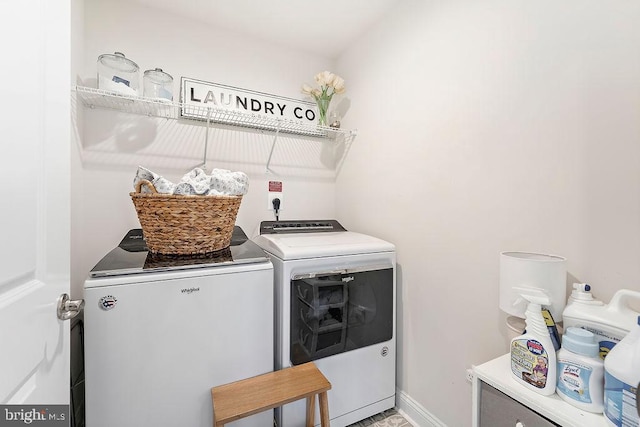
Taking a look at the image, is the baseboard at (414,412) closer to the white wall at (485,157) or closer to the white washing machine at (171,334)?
the white wall at (485,157)

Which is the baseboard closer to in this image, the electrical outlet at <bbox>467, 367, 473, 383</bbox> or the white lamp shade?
the electrical outlet at <bbox>467, 367, 473, 383</bbox>

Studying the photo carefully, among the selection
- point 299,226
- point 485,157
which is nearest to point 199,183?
point 299,226

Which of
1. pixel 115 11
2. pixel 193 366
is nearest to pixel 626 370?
pixel 193 366

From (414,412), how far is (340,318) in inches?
27.8

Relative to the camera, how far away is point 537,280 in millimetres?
845

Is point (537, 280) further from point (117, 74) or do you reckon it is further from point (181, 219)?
point (117, 74)

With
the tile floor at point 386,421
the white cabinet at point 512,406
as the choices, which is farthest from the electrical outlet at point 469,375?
the tile floor at point 386,421

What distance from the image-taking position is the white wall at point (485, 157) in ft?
2.70

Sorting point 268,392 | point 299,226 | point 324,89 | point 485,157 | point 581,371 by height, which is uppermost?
point 324,89

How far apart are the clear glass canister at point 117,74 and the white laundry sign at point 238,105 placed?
0.27 metres

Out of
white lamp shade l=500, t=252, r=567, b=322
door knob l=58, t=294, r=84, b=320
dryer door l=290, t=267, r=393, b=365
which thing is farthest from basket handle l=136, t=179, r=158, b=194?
white lamp shade l=500, t=252, r=567, b=322

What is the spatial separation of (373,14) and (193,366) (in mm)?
2205

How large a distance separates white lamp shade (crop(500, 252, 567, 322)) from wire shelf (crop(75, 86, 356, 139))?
1397 millimetres

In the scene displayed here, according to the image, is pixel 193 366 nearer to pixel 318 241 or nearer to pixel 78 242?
pixel 318 241
